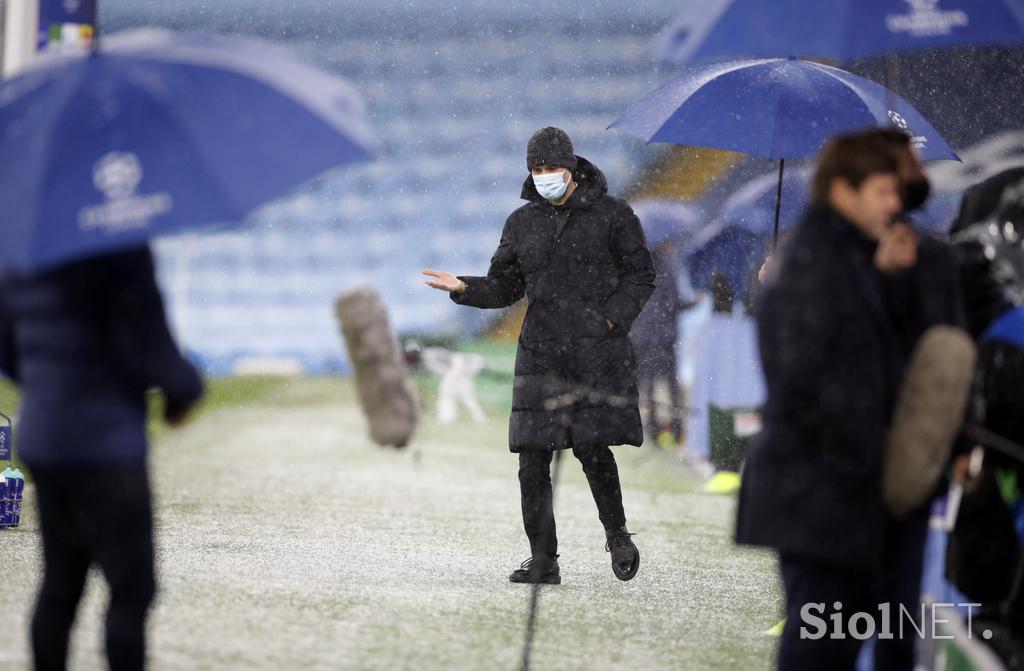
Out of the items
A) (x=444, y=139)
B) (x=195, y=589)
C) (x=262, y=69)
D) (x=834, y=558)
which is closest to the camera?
(x=834, y=558)

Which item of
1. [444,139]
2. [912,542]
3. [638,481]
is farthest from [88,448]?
[444,139]

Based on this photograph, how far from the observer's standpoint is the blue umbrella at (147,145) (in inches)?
129

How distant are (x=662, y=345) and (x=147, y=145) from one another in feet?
31.8

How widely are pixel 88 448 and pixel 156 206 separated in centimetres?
53

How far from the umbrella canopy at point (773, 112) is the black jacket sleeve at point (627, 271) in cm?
37

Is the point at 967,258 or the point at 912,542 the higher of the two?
the point at 967,258

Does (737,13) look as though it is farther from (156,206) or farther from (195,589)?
(195,589)

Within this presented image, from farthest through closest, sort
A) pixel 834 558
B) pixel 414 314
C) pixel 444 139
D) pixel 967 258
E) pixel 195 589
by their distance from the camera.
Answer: pixel 444 139 → pixel 414 314 → pixel 195 589 → pixel 967 258 → pixel 834 558

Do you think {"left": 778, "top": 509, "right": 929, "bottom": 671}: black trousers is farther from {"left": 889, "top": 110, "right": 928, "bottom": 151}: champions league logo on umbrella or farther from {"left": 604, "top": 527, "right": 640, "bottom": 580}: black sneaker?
{"left": 604, "top": 527, "right": 640, "bottom": 580}: black sneaker

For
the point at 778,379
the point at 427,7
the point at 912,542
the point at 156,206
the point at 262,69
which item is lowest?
the point at 912,542

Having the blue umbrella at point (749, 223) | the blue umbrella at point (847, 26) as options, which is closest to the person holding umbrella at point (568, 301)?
the blue umbrella at point (847, 26)

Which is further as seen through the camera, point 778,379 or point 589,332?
point 589,332

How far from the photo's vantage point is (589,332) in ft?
19.1

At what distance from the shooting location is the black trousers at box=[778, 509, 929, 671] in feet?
11.0
